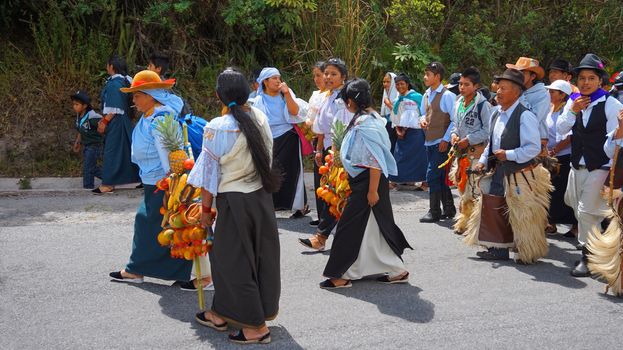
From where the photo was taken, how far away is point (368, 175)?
639cm

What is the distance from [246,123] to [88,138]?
602cm

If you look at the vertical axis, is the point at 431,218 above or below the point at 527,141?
below

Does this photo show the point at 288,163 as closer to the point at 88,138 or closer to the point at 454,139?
the point at 454,139

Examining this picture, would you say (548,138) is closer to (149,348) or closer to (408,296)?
(408,296)

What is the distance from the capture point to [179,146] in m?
5.84

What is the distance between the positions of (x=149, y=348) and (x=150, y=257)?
1329 millimetres

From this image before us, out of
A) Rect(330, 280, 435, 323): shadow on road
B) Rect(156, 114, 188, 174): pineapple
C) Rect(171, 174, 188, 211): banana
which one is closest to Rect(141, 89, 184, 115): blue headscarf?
Rect(156, 114, 188, 174): pineapple

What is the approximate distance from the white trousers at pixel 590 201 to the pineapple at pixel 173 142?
11.9ft

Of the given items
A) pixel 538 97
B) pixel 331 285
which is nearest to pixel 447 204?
pixel 538 97

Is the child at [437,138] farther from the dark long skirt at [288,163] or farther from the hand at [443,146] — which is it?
the dark long skirt at [288,163]

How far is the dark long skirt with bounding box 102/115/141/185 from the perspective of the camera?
10.3m

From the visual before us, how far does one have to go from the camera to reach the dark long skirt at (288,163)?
8.95m

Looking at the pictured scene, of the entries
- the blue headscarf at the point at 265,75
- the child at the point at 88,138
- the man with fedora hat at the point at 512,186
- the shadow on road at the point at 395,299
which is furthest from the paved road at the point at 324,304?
the child at the point at 88,138

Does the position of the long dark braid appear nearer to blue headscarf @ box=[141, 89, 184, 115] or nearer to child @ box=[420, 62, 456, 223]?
blue headscarf @ box=[141, 89, 184, 115]
